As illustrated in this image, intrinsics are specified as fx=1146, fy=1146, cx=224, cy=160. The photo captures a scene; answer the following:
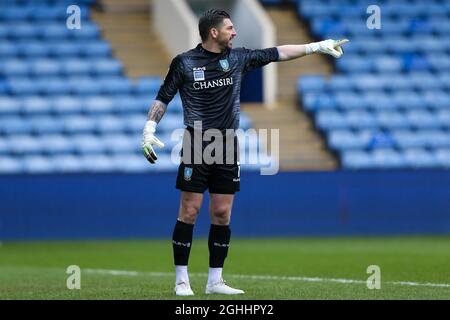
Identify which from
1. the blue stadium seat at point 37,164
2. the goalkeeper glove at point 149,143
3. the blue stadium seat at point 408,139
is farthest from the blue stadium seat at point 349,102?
the goalkeeper glove at point 149,143

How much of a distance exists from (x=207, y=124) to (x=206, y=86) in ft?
1.04

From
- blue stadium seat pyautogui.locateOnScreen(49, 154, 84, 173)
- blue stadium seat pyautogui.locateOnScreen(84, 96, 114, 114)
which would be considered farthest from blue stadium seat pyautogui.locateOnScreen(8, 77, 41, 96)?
blue stadium seat pyautogui.locateOnScreen(49, 154, 84, 173)

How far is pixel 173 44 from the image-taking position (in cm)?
2322

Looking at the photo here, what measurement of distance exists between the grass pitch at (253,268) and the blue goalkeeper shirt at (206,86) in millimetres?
1480

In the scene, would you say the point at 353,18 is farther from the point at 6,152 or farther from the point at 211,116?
the point at 211,116

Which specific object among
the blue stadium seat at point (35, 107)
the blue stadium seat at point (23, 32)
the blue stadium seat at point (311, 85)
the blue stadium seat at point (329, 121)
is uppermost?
the blue stadium seat at point (23, 32)

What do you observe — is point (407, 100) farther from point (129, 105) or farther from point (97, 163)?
→ point (97, 163)

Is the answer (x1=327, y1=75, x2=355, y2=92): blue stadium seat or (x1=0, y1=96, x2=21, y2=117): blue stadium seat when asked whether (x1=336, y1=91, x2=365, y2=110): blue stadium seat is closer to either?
(x1=327, y1=75, x2=355, y2=92): blue stadium seat

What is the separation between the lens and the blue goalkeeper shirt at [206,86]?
31.2ft

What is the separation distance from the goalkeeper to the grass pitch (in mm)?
439

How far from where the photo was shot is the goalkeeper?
9453 mm

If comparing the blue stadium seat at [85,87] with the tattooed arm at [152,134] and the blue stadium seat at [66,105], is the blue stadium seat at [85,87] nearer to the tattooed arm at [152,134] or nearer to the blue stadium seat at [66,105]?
the blue stadium seat at [66,105]

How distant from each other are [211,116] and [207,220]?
9864 mm
